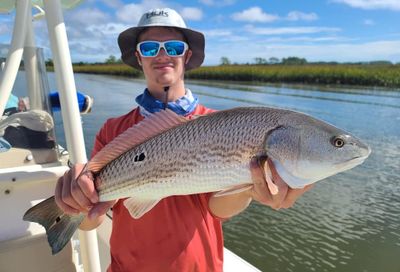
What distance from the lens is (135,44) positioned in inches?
107

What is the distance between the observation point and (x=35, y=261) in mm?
3070

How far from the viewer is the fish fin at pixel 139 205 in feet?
6.59

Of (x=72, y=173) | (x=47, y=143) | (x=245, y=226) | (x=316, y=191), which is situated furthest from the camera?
(x=316, y=191)

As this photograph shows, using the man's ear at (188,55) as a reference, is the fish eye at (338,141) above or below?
below

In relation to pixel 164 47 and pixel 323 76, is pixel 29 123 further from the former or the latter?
pixel 323 76

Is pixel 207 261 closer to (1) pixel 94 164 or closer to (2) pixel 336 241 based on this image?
(1) pixel 94 164

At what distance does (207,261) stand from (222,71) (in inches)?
1943

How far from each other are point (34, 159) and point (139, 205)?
1607 mm

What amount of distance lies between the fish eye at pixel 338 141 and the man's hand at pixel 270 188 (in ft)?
0.89

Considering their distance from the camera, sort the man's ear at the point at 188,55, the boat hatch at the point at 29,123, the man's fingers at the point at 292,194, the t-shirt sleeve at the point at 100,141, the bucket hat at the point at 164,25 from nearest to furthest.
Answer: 1. the man's fingers at the point at 292,194
2. the bucket hat at the point at 164,25
3. the t-shirt sleeve at the point at 100,141
4. the man's ear at the point at 188,55
5. the boat hatch at the point at 29,123

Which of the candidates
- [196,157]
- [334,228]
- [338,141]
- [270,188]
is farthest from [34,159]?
[334,228]

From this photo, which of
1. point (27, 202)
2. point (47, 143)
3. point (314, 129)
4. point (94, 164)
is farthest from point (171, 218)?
point (47, 143)

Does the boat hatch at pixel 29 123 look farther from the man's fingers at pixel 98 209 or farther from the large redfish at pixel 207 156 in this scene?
the man's fingers at pixel 98 209

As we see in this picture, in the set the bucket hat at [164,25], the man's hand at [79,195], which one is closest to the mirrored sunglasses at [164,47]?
the bucket hat at [164,25]
